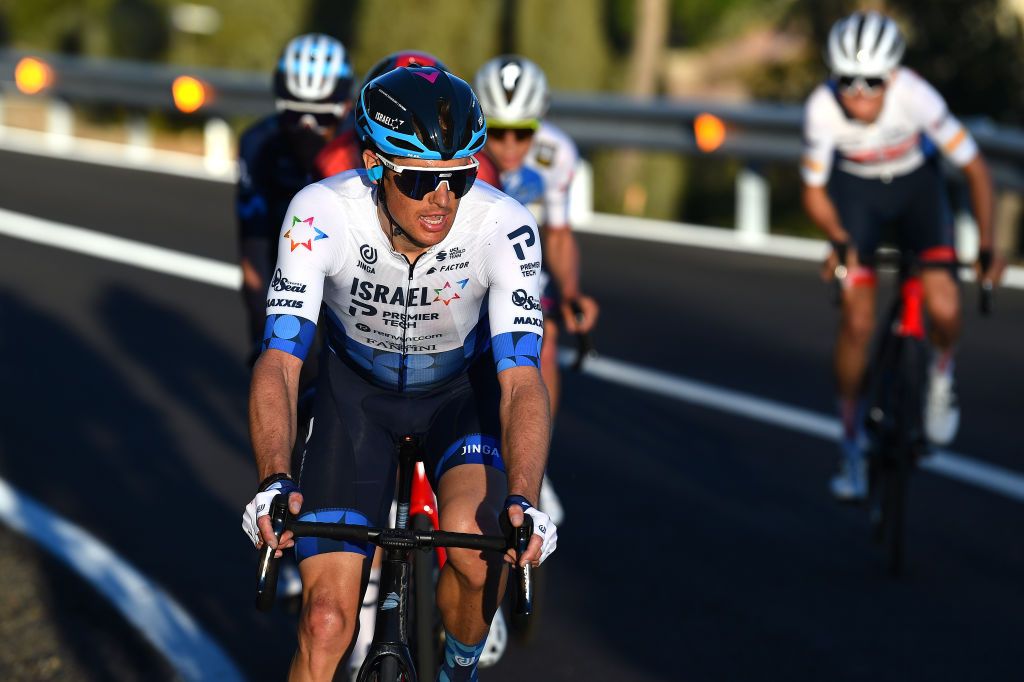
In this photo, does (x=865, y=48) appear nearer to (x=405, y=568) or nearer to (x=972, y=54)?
(x=405, y=568)

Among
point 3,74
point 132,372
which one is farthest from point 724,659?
point 3,74

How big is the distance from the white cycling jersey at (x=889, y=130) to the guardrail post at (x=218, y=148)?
14.3 m

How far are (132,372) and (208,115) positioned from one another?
11.6 metres

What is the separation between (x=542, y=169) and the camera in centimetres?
782

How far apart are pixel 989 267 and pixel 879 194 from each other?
2.38 ft

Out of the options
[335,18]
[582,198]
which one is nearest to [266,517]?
[582,198]

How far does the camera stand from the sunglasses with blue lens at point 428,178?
16.0 ft

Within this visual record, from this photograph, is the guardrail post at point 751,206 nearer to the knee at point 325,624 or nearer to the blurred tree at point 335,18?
→ the knee at point 325,624

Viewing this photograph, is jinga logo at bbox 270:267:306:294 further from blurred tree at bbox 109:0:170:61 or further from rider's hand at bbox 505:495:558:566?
blurred tree at bbox 109:0:170:61

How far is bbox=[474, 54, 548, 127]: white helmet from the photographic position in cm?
734

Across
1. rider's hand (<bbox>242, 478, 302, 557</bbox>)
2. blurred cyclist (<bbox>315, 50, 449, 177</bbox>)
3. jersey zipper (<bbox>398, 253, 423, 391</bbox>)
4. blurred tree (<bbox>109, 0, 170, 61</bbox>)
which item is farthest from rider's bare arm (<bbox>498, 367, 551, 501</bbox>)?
blurred tree (<bbox>109, 0, 170, 61</bbox>)

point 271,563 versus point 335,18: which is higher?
point 271,563

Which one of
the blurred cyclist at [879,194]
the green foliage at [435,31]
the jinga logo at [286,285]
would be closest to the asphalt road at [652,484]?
the blurred cyclist at [879,194]

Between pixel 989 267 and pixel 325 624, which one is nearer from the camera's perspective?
pixel 325 624
